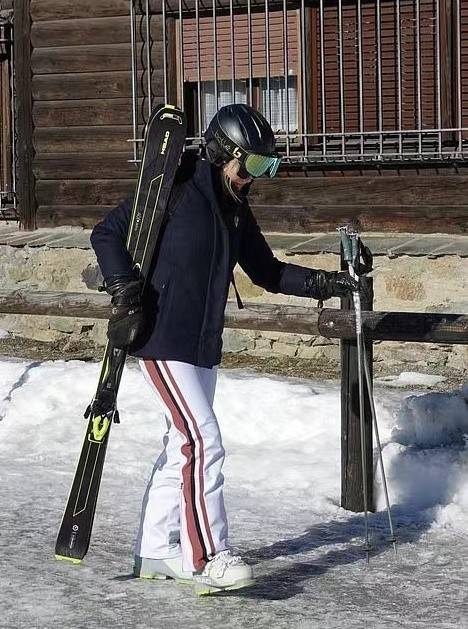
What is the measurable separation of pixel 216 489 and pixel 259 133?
4.27ft

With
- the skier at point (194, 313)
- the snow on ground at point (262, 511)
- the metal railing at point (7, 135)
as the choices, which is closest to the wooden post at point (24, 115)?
the metal railing at point (7, 135)

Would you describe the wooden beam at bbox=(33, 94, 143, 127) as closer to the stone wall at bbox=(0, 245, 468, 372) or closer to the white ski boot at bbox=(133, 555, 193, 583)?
the stone wall at bbox=(0, 245, 468, 372)

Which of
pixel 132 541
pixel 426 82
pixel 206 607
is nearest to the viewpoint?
pixel 206 607

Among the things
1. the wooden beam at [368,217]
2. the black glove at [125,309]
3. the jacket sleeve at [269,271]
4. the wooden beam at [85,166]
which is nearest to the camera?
the black glove at [125,309]

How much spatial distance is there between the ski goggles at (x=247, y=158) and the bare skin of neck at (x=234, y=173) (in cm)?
2

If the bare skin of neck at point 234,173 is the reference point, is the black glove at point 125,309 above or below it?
below

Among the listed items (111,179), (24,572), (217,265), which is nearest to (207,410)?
(217,265)

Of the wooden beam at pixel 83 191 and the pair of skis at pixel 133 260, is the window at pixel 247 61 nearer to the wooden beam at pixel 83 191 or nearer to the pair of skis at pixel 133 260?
the wooden beam at pixel 83 191

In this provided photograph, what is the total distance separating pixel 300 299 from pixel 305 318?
12.6 feet

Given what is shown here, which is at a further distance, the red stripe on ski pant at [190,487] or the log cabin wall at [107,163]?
the log cabin wall at [107,163]

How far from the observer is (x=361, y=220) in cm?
1034

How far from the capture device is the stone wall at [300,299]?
9.55 meters

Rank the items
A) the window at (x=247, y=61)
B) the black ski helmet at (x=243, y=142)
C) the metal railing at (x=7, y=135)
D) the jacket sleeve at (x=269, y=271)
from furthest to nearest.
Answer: the metal railing at (x=7, y=135) < the window at (x=247, y=61) < the jacket sleeve at (x=269, y=271) < the black ski helmet at (x=243, y=142)

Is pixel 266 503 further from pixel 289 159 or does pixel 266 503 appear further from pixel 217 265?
pixel 289 159
